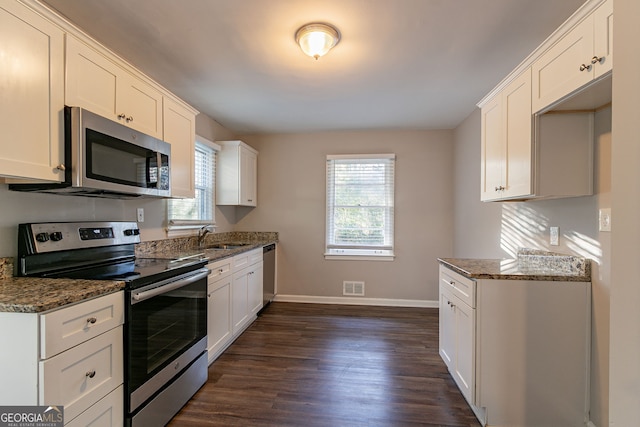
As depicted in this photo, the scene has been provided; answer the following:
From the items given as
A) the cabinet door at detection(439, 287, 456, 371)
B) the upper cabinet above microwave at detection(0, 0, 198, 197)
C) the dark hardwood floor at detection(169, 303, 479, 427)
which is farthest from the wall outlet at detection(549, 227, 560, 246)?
the upper cabinet above microwave at detection(0, 0, 198, 197)

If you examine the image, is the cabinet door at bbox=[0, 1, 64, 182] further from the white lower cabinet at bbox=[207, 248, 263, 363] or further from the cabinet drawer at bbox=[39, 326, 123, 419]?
the white lower cabinet at bbox=[207, 248, 263, 363]

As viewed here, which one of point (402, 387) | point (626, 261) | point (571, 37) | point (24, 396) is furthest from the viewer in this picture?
point (402, 387)

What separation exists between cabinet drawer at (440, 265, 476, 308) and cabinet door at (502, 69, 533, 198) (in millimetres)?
670

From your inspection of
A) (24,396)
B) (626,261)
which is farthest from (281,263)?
(626,261)

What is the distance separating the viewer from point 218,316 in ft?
8.47

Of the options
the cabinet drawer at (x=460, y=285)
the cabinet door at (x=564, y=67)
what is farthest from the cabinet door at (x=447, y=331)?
the cabinet door at (x=564, y=67)

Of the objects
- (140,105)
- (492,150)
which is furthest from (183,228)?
(492,150)

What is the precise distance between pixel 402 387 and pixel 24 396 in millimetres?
2155

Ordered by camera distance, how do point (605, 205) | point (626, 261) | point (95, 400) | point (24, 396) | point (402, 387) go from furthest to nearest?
1. point (402, 387)
2. point (605, 205)
3. point (95, 400)
4. point (24, 396)
5. point (626, 261)

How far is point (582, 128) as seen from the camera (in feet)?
6.00

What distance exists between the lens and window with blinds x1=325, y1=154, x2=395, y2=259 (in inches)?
168

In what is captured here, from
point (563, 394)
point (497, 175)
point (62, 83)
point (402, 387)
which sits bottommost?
point (402, 387)

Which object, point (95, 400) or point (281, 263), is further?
point (281, 263)

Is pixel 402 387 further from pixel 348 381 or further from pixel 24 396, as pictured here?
pixel 24 396
